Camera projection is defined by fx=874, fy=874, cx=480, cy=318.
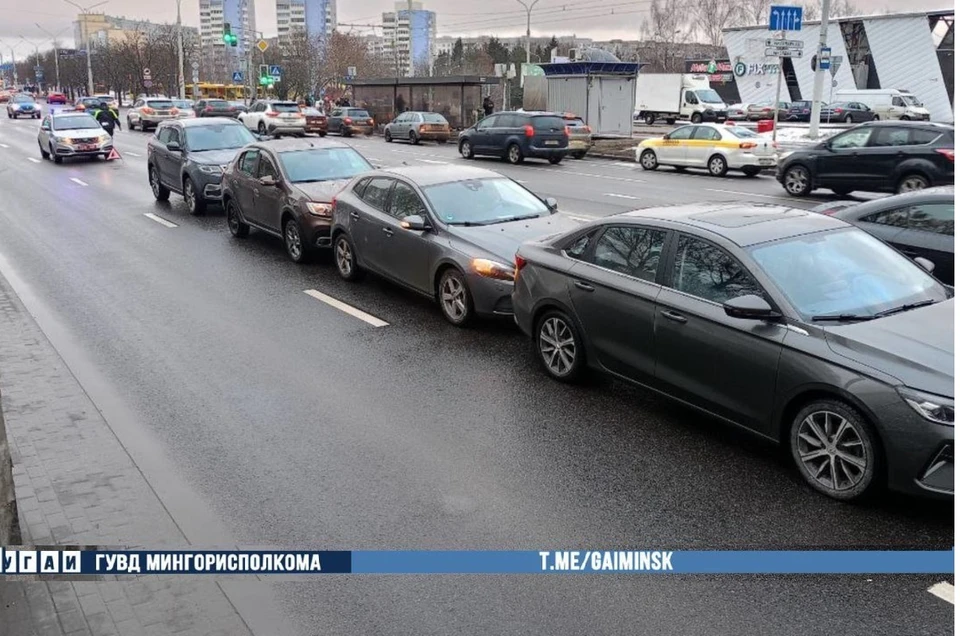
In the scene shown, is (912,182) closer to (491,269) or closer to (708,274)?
(491,269)

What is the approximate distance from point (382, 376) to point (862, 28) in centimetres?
5999

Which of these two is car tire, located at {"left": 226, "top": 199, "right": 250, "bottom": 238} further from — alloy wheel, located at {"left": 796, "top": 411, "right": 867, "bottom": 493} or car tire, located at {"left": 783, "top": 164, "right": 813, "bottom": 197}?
car tire, located at {"left": 783, "top": 164, "right": 813, "bottom": 197}

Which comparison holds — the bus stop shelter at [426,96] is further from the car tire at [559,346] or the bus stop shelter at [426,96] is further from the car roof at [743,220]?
the car roof at [743,220]

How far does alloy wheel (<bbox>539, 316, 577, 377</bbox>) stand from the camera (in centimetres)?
736

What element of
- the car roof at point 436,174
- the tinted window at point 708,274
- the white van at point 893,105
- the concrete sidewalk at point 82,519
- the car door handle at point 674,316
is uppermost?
the white van at point 893,105

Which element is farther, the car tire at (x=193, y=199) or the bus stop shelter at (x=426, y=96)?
the bus stop shelter at (x=426, y=96)

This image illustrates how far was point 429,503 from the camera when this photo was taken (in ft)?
17.9

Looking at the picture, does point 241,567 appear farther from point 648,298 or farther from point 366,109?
point 366,109

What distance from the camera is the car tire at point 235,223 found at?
14828mm

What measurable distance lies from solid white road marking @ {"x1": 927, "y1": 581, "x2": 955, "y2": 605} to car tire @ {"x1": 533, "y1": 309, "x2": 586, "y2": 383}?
10.8ft

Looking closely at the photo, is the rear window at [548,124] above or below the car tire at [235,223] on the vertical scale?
above

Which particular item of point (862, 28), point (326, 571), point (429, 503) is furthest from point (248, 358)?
point (862, 28)

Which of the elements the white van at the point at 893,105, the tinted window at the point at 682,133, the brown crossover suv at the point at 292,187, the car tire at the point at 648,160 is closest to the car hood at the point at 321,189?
the brown crossover suv at the point at 292,187

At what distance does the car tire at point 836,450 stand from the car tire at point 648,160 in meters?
23.2
